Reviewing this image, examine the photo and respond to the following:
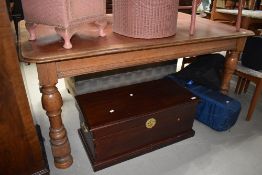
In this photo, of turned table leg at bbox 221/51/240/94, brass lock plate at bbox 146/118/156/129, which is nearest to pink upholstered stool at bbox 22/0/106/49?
brass lock plate at bbox 146/118/156/129

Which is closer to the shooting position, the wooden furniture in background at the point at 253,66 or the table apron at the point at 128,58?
the table apron at the point at 128,58

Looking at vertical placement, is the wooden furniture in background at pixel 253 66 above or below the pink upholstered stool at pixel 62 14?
below

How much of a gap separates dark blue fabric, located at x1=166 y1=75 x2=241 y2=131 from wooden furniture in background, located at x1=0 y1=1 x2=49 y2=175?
1.22m

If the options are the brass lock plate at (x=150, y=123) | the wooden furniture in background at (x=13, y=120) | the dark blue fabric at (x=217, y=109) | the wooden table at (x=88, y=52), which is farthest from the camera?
the dark blue fabric at (x=217, y=109)

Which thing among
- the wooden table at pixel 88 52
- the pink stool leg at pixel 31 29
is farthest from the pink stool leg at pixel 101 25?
the pink stool leg at pixel 31 29

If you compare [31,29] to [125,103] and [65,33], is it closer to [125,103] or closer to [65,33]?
[65,33]

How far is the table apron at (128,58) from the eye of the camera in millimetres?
1083

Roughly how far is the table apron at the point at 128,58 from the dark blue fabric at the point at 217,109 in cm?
39

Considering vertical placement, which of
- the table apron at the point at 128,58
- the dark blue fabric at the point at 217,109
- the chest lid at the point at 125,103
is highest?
the table apron at the point at 128,58

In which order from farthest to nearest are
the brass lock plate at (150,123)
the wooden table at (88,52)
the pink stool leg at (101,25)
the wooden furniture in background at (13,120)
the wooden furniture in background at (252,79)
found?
1. the wooden furniture in background at (252,79)
2. the brass lock plate at (150,123)
3. the pink stool leg at (101,25)
4. the wooden table at (88,52)
5. the wooden furniture in background at (13,120)

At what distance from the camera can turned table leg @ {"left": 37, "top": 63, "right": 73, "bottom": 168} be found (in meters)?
1.03

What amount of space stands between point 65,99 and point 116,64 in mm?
1134

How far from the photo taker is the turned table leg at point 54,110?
1034 millimetres

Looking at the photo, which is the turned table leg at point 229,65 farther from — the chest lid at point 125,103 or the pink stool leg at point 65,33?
the pink stool leg at point 65,33
